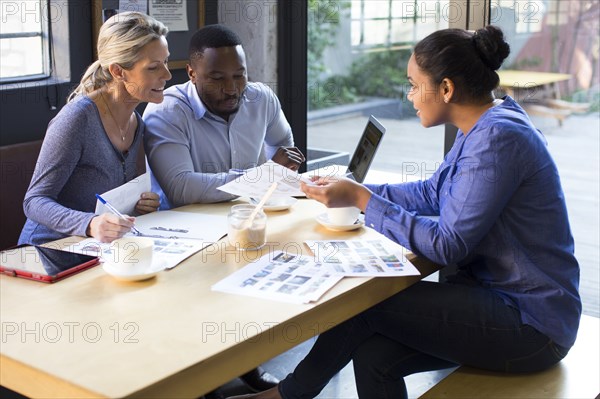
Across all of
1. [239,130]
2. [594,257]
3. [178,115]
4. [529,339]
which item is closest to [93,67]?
[178,115]

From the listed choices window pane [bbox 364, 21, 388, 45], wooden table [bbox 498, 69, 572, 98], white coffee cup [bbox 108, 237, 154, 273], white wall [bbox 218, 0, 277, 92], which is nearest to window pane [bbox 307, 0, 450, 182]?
window pane [bbox 364, 21, 388, 45]

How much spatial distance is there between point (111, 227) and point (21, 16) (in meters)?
1.51

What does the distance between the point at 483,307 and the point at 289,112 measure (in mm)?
2150

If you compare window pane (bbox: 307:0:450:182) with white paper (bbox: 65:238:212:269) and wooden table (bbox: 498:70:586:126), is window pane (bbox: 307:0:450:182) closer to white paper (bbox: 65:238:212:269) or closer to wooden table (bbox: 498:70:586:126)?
wooden table (bbox: 498:70:586:126)

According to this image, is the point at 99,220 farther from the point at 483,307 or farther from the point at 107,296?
the point at 483,307

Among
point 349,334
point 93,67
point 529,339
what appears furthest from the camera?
point 93,67

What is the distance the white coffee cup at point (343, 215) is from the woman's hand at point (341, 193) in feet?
0.46

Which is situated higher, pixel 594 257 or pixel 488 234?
pixel 488 234

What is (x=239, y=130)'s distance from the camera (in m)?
2.97

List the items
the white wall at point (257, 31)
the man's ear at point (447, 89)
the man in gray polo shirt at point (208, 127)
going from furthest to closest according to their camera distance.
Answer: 1. the white wall at point (257, 31)
2. the man in gray polo shirt at point (208, 127)
3. the man's ear at point (447, 89)

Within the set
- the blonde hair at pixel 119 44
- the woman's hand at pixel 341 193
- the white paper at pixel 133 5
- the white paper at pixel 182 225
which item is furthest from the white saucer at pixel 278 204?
the white paper at pixel 133 5

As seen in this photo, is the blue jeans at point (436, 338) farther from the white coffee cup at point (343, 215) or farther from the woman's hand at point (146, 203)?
the woman's hand at point (146, 203)

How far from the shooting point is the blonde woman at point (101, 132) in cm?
241

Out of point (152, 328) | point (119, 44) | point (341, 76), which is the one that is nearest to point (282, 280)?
point (152, 328)
